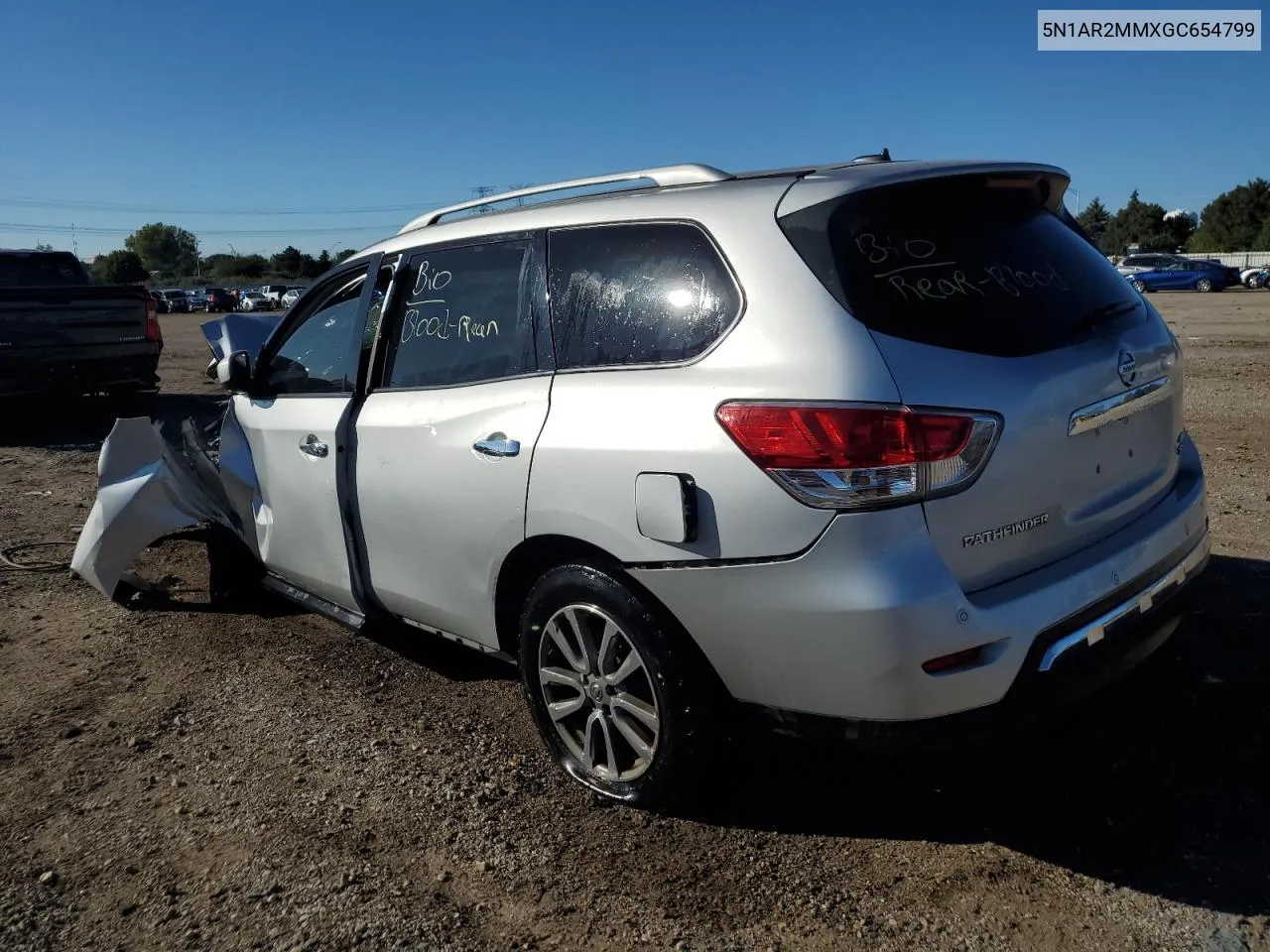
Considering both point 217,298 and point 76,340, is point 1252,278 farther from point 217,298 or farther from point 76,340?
point 217,298

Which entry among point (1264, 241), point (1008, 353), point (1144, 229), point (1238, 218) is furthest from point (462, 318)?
point (1144, 229)

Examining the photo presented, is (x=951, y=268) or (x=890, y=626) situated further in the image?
(x=951, y=268)

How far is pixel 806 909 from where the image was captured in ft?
8.64

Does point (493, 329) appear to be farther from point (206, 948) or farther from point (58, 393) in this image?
point (58, 393)

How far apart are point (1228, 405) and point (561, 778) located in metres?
8.79

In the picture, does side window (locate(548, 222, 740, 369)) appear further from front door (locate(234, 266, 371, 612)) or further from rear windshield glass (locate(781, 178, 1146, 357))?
front door (locate(234, 266, 371, 612))

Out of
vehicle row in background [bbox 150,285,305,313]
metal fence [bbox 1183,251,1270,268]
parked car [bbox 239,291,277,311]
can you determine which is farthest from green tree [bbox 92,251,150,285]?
metal fence [bbox 1183,251,1270,268]

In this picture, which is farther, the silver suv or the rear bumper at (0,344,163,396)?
the rear bumper at (0,344,163,396)

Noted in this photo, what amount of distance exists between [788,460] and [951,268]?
740 millimetres

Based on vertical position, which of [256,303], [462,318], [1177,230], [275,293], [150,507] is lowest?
[150,507]

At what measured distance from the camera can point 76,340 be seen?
1076 cm

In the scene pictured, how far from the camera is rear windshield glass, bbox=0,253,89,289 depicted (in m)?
13.1

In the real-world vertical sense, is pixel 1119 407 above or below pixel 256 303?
below

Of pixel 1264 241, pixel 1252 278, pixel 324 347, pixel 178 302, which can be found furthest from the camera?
pixel 1264 241
